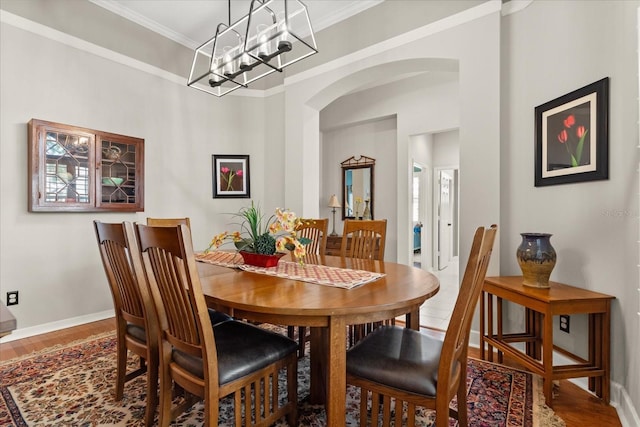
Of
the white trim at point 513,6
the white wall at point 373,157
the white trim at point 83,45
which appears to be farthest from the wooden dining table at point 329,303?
the white wall at point 373,157

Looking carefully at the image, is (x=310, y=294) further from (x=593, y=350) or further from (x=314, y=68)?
(x=314, y=68)

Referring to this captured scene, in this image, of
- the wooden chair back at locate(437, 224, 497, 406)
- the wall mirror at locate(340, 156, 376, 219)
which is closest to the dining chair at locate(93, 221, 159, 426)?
the wooden chair back at locate(437, 224, 497, 406)

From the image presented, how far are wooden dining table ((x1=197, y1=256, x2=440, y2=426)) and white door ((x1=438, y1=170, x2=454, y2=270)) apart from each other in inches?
188

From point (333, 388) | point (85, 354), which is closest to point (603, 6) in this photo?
point (333, 388)

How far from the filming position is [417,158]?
532 cm

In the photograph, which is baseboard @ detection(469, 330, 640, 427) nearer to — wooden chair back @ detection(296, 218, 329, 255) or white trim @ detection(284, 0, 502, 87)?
wooden chair back @ detection(296, 218, 329, 255)

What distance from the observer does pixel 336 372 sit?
3.93 ft

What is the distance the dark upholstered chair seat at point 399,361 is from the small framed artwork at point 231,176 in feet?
10.4

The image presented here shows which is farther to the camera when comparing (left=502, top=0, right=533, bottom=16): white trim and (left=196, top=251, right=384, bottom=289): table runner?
(left=502, top=0, right=533, bottom=16): white trim

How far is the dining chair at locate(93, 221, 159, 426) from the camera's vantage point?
1.44 meters

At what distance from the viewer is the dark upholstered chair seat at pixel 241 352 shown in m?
1.26

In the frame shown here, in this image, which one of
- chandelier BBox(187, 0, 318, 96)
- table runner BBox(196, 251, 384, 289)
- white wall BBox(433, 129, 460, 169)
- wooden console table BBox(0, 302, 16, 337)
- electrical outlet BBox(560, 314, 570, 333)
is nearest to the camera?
wooden console table BBox(0, 302, 16, 337)

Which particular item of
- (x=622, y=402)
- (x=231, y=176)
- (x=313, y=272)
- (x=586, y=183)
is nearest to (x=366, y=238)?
(x=313, y=272)

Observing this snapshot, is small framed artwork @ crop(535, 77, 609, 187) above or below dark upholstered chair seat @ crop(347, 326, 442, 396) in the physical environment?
above
